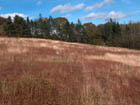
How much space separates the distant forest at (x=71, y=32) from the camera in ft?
124

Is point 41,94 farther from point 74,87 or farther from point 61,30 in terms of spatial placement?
point 61,30

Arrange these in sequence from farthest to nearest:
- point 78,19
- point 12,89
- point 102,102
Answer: point 78,19
point 12,89
point 102,102

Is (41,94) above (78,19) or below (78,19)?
below

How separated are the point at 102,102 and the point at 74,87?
987 mm

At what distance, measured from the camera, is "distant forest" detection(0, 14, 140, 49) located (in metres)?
37.8

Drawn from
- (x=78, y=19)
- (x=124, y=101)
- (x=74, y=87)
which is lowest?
(x=124, y=101)

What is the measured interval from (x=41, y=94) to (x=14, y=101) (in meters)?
0.65

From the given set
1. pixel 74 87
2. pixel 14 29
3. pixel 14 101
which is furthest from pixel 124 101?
pixel 14 29

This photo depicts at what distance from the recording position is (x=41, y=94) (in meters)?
2.90

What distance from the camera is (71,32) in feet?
165

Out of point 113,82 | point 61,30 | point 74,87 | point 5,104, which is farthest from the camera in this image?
point 61,30

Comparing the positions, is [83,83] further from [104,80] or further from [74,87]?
[104,80]

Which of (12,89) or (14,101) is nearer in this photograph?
(14,101)

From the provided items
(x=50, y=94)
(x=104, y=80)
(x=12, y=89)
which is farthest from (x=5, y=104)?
(x=104, y=80)
